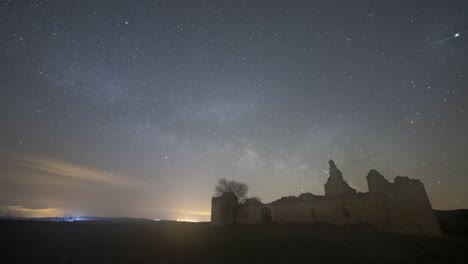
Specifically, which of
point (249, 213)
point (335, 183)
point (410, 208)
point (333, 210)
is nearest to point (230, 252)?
point (333, 210)

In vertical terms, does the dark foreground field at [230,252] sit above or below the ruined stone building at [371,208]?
below

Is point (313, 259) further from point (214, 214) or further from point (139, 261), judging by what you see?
point (214, 214)

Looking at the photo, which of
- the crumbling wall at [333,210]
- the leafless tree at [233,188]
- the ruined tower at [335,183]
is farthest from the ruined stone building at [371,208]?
the leafless tree at [233,188]

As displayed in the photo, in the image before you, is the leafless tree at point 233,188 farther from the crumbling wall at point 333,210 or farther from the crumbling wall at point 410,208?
the crumbling wall at point 410,208

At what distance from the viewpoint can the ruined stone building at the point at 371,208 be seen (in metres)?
24.1

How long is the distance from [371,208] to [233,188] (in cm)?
2167

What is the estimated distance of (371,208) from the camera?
2564cm

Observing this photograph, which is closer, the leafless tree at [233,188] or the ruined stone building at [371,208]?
the ruined stone building at [371,208]

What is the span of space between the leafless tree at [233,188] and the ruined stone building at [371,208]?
226 inches

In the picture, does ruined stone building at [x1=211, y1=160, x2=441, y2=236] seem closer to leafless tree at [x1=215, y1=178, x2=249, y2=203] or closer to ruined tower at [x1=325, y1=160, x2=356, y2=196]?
ruined tower at [x1=325, y1=160, x2=356, y2=196]

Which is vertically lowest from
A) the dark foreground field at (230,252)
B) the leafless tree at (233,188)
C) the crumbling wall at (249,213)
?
the dark foreground field at (230,252)

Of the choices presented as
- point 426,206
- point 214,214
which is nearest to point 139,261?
point 214,214

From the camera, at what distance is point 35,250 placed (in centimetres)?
1409

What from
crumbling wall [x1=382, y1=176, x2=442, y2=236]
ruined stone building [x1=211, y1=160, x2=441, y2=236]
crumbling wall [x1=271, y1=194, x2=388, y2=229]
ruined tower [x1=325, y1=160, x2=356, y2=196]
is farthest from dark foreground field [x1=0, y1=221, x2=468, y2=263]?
ruined tower [x1=325, y1=160, x2=356, y2=196]
